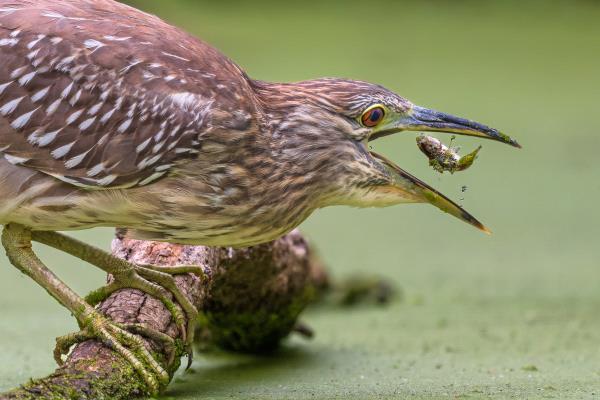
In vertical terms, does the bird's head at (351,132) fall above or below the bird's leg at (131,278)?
above

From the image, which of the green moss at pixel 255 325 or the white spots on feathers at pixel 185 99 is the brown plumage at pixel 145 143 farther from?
the green moss at pixel 255 325

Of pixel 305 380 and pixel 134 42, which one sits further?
pixel 305 380

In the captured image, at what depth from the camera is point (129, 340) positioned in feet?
11.5

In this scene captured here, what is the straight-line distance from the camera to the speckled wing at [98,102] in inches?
139

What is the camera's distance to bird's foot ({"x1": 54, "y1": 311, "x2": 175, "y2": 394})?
3439 millimetres

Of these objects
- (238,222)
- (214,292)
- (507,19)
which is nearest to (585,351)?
(214,292)

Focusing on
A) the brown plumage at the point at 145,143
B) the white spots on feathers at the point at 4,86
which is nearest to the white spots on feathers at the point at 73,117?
the brown plumage at the point at 145,143

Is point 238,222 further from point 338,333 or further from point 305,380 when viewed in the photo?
point 338,333

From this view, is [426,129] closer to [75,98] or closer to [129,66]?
[129,66]

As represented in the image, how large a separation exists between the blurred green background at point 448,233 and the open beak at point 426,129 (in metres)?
0.66

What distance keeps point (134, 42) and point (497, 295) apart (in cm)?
311

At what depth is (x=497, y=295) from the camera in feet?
19.8

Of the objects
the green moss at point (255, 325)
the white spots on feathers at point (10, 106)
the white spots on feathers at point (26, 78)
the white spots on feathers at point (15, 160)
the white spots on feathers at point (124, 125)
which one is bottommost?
the green moss at point (255, 325)

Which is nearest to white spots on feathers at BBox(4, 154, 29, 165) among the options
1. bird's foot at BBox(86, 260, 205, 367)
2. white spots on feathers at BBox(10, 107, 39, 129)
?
white spots on feathers at BBox(10, 107, 39, 129)
